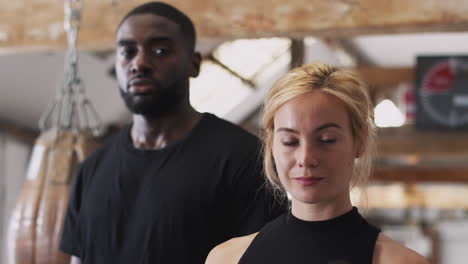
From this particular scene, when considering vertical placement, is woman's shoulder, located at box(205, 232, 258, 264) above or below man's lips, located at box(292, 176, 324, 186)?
below

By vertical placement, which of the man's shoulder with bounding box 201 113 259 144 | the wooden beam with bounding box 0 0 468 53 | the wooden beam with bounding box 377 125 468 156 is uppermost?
the wooden beam with bounding box 0 0 468 53

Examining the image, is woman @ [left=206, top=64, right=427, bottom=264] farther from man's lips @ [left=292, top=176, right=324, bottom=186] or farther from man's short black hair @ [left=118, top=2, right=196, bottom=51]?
man's short black hair @ [left=118, top=2, right=196, bottom=51]

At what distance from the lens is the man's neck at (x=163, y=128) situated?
1.52m

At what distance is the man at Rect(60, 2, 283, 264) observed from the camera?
140 centimetres

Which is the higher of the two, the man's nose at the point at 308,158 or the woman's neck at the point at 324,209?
the man's nose at the point at 308,158

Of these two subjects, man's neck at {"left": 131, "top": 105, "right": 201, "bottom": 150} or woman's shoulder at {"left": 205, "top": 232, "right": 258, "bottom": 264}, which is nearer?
woman's shoulder at {"left": 205, "top": 232, "right": 258, "bottom": 264}

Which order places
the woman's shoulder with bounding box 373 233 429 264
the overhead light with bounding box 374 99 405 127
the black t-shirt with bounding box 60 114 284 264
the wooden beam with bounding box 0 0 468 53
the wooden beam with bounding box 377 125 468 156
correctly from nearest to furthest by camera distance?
the woman's shoulder with bounding box 373 233 429 264
the black t-shirt with bounding box 60 114 284 264
the wooden beam with bounding box 0 0 468 53
the wooden beam with bounding box 377 125 468 156
the overhead light with bounding box 374 99 405 127

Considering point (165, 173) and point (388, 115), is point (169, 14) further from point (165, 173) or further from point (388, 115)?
point (388, 115)

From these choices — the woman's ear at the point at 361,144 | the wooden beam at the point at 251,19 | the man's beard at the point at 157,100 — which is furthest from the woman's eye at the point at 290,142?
the wooden beam at the point at 251,19

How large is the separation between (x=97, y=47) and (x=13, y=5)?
0.35 m

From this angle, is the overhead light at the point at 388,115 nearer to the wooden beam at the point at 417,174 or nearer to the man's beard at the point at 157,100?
the wooden beam at the point at 417,174

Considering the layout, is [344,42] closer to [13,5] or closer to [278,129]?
[13,5]

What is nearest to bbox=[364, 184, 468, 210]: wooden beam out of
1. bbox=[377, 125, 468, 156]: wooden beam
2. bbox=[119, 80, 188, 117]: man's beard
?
bbox=[377, 125, 468, 156]: wooden beam

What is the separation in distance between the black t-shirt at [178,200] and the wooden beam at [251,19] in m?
0.84
